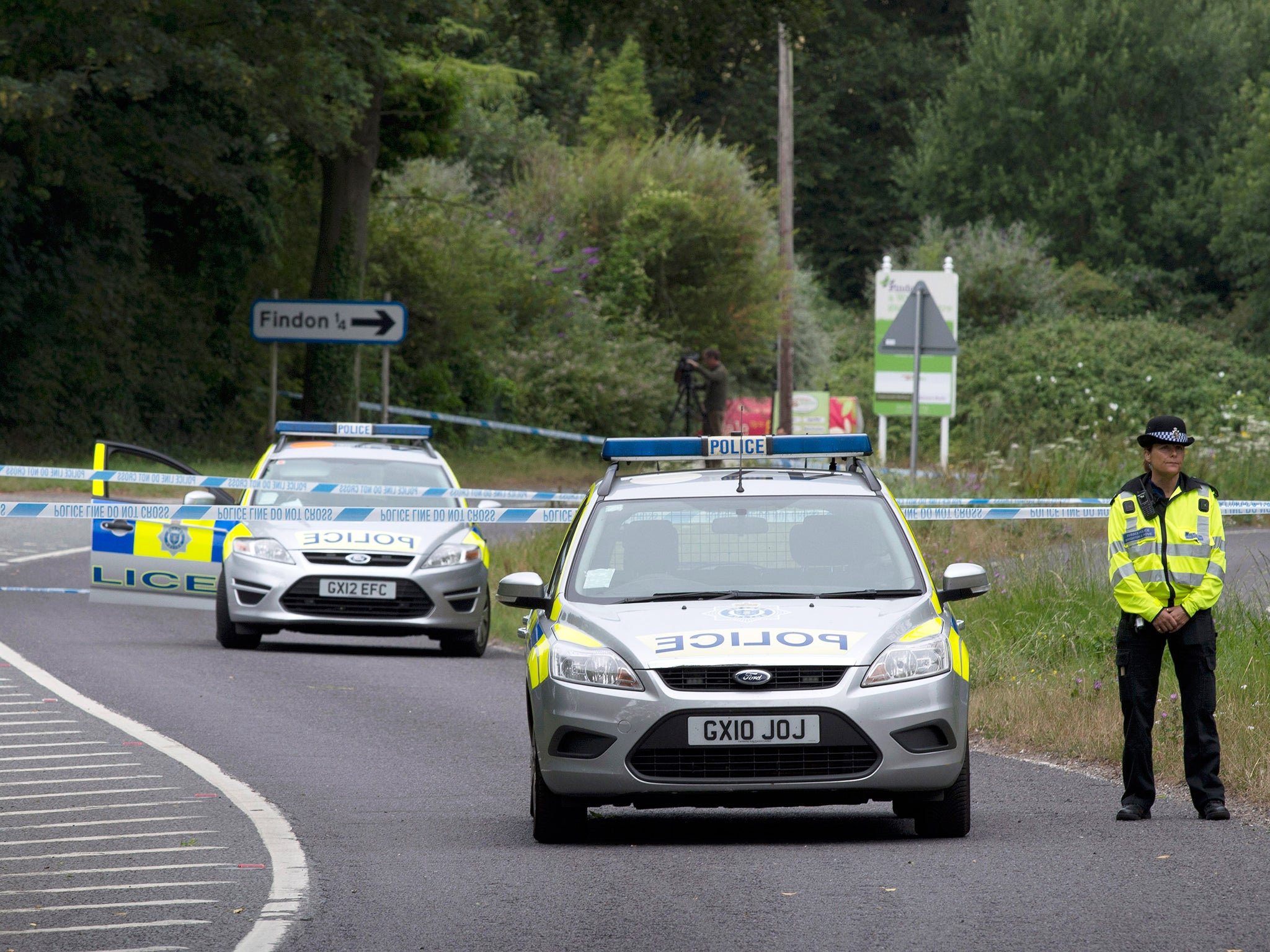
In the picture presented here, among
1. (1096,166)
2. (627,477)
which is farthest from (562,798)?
(1096,166)

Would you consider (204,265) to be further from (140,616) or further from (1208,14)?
(1208,14)

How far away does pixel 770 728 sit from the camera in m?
8.00

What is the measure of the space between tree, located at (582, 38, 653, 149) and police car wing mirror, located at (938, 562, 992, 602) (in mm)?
57540

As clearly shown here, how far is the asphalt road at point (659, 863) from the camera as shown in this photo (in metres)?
6.62

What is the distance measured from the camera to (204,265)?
1474 inches

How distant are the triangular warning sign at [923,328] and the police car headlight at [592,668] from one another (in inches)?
448

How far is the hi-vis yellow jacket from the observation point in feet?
29.2

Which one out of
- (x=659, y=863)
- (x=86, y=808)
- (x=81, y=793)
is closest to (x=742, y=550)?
(x=659, y=863)

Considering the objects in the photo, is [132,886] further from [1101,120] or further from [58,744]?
[1101,120]

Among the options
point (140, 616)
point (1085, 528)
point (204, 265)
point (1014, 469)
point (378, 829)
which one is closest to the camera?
point (378, 829)

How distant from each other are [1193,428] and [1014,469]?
18765 millimetres

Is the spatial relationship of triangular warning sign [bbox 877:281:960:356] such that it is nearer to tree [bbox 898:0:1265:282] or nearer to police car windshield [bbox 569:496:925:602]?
police car windshield [bbox 569:496:925:602]

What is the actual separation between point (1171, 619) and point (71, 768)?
519cm

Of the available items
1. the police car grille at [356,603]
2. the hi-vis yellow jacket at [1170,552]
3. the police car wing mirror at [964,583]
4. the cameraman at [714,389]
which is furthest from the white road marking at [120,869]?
the cameraman at [714,389]
